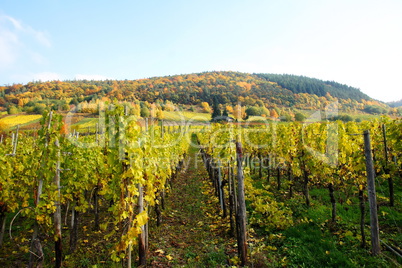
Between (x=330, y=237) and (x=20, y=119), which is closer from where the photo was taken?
(x=330, y=237)

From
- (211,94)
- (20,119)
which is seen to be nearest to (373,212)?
(20,119)

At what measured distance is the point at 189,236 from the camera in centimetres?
735

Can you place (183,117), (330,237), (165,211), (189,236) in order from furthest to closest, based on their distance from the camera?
(183,117) → (165,211) → (189,236) → (330,237)

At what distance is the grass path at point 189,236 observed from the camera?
226 inches

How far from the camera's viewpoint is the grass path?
5740mm

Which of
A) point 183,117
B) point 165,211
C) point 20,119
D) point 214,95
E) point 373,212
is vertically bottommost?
point 165,211

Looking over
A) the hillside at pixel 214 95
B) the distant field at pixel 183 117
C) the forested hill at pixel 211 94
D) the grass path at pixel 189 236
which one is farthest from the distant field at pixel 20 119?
the grass path at pixel 189 236

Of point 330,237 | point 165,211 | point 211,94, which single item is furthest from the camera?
point 211,94

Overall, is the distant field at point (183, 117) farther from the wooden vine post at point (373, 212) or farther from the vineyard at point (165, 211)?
the wooden vine post at point (373, 212)

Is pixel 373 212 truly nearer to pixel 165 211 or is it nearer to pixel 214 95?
pixel 165 211

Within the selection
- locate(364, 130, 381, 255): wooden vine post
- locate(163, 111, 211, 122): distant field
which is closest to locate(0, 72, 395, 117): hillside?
locate(163, 111, 211, 122): distant field

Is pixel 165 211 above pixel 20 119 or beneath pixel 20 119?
beneath

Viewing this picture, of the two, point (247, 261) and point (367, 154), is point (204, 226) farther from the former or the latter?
point (367, 154)

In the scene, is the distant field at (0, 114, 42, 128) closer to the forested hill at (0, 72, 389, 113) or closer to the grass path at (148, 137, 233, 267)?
the forested hill at (0, 72, 389, 113)
